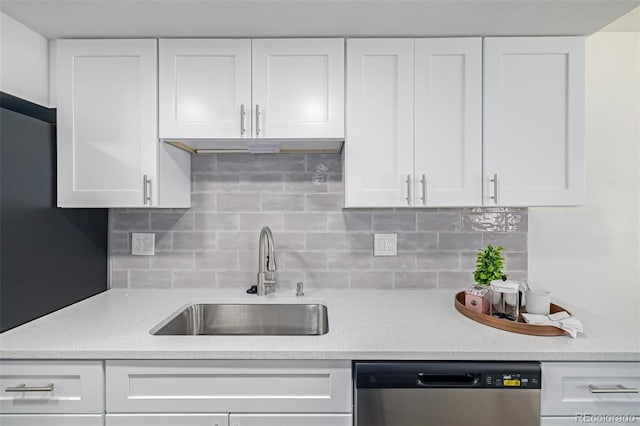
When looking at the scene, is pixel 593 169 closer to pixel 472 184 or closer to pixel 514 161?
pixel 514 161

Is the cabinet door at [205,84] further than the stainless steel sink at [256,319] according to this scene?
No

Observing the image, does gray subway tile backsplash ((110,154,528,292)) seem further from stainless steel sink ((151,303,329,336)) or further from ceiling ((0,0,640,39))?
ceiling ((0,0,640,39))

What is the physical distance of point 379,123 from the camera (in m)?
1.48

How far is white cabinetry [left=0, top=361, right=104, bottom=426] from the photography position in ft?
Answer: 3.61

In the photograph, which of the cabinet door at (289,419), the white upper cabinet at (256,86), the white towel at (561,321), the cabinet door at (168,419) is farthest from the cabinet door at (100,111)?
the white towel at (561,321)

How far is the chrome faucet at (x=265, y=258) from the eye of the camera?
160 centimetres

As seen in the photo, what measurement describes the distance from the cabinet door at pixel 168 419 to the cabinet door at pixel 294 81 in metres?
1.12

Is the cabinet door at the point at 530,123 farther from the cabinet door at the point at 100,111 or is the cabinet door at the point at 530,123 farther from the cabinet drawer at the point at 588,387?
the cabinet door at the point at 100,111

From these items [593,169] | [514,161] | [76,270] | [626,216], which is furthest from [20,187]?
[626,216]

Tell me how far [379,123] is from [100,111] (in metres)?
1.26

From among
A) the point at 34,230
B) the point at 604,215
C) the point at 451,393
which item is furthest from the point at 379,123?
the point at 34,230

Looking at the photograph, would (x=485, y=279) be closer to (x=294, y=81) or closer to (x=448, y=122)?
(x=448, y=122)

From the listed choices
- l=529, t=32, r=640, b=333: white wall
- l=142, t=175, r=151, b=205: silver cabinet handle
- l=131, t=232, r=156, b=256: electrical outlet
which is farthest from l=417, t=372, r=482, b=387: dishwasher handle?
l=131, t=232, r=156, b=256: electrical outlet

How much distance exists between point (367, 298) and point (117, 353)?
3.59 ft
